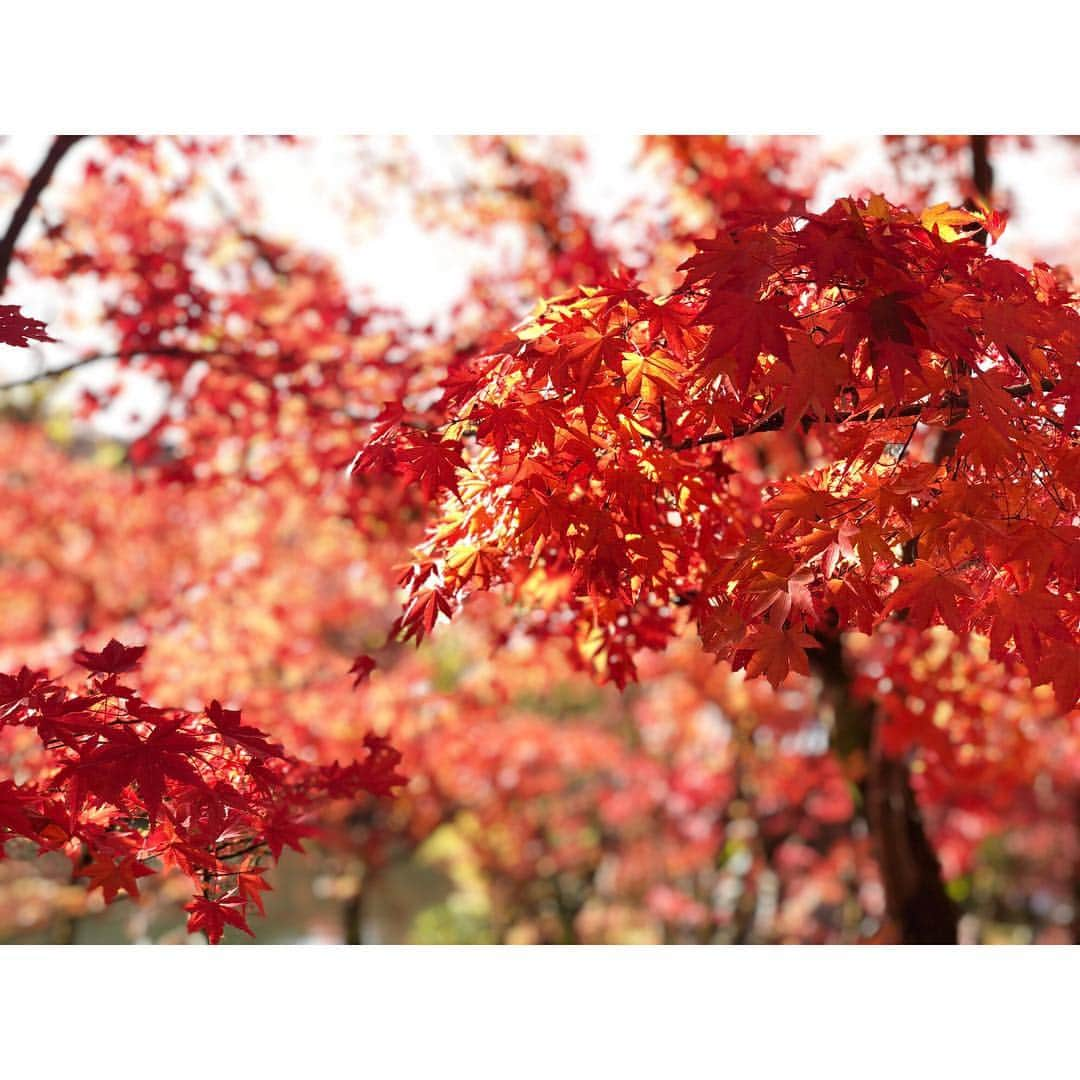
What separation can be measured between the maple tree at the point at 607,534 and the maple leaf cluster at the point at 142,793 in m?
0.02

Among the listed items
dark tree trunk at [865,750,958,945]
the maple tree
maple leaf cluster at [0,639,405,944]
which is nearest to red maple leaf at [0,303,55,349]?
the maple tree

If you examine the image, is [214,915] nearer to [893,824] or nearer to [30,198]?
Answer: [30,198]

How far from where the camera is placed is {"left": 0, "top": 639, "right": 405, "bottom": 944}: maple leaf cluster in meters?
2.02

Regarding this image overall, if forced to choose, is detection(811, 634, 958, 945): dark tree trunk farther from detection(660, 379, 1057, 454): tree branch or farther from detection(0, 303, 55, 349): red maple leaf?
detection(0, 303, 55, 349): red maple leaf

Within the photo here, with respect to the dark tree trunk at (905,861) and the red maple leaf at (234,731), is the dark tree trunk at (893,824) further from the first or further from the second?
the red maple leaf at (234,731)

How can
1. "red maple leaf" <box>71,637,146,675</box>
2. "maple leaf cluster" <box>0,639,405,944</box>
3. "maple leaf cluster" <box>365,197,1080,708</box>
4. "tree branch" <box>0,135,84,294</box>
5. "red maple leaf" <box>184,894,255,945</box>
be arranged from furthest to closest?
"tree branch" <box>0,135,84,294</box> < "red maple leaf" <box>184,894,255,945</box> < "red maple leaf" <box>71,637,146,675</box> < "maple leaf cluster" <box>0,639,405,944</box> < "maple leaf cluster" <box>365,197,1080,708</box>

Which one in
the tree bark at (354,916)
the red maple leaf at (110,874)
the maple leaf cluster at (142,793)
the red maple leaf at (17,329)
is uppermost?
the red maple leaf at (17,329)

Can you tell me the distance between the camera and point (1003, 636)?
1877mm

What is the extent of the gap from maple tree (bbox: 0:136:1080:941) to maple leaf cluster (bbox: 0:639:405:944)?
0.02 meters

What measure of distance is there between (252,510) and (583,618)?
18.2ft

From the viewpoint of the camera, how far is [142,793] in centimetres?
201

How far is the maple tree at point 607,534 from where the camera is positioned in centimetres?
198

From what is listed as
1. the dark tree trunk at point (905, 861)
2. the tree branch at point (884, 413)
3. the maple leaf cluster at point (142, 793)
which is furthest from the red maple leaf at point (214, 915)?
the dark tree trunk at point (905, 861)

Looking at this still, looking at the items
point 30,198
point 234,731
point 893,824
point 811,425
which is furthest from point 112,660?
point 893,824
